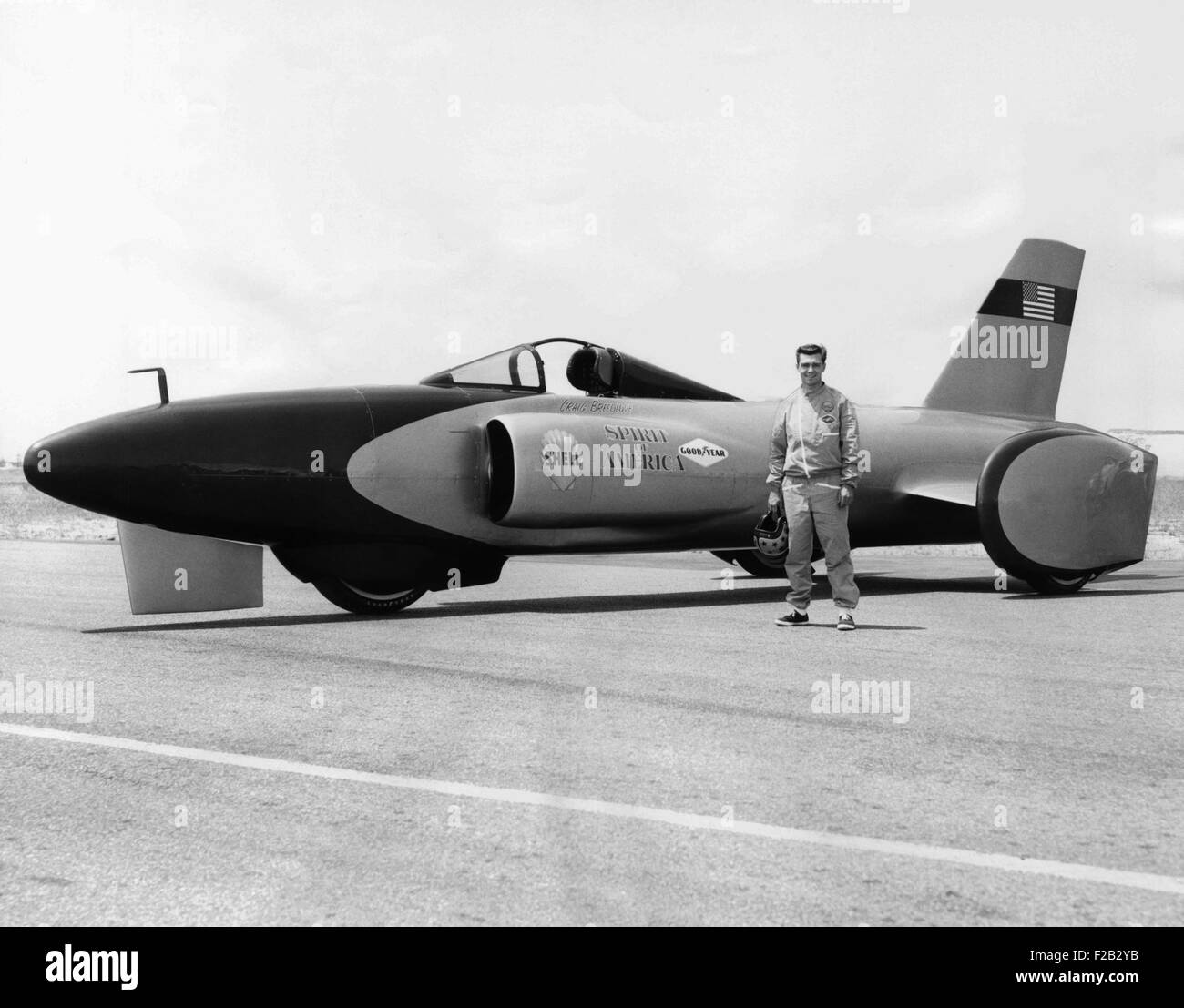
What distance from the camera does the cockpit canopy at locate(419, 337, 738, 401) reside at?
37.0 feet

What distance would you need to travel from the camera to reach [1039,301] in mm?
15398

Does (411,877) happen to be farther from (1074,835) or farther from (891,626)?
(891,626)

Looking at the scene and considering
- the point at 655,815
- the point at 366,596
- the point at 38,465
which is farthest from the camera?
the point at 366,596

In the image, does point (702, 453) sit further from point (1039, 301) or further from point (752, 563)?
point (1039, 301)

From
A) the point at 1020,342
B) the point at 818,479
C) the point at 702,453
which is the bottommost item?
the point at 818,479

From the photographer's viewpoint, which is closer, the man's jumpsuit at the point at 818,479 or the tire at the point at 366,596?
the man's jumpsuit at the point at 818,479

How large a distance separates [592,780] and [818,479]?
19.3 ft

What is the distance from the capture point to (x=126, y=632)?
29.8ft

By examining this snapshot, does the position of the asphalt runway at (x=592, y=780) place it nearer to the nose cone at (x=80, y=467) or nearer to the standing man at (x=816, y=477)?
the standing man at (x=816, y=477)

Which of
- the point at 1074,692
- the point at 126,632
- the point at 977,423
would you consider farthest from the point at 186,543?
the point at 977,423

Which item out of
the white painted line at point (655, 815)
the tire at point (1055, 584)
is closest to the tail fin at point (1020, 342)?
the tire at point (1055, 584)

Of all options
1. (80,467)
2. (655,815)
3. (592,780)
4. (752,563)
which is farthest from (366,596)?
(655,815)

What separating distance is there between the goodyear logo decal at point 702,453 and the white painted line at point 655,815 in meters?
7.12

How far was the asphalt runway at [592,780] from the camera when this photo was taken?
311 centimetres
